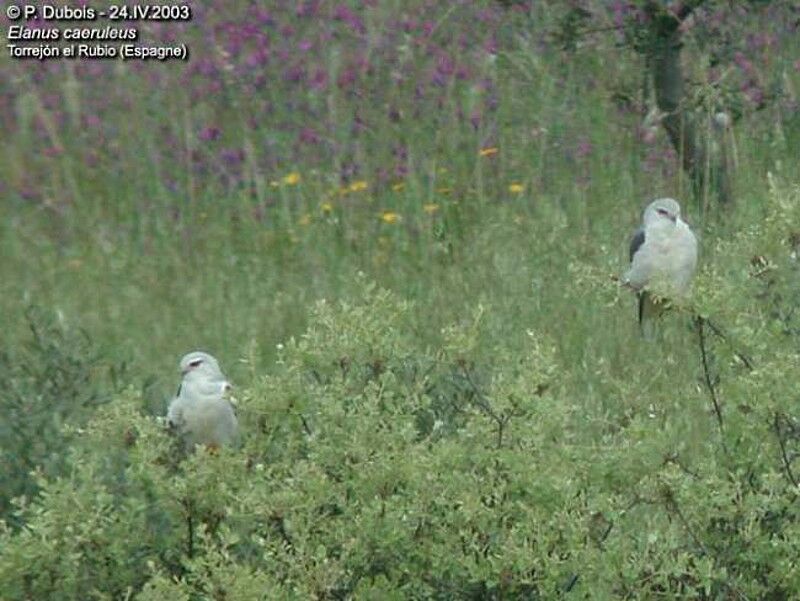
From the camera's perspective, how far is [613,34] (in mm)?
10664

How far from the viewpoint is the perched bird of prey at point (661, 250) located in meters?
6.94

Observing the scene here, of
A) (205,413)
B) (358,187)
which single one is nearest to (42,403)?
(205,413)

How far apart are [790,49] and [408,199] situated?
7.49ft

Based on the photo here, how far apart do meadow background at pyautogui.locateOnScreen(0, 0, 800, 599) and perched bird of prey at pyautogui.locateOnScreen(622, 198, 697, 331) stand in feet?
0.94

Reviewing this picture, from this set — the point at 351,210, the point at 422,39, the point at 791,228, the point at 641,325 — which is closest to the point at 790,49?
the point at 422,39

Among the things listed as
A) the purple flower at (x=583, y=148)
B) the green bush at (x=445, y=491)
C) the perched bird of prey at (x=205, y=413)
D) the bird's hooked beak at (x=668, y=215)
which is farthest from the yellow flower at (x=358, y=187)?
the green bush at (x=445, y=491)

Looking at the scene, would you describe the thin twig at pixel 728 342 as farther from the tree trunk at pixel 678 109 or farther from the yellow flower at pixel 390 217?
the yellow flower at pixel 390 217

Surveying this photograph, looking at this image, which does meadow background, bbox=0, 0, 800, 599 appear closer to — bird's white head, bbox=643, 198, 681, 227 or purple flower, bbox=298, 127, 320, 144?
purple flower, bbox=298, 127, 320, 144

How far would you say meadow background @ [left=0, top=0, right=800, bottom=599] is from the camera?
159 inches

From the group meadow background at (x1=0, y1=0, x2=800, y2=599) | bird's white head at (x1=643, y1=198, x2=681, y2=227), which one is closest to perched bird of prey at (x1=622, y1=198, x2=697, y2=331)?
bird's white head at (x1=643, y1=198, x2=681, y2=227)

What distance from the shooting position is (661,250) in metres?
6.98

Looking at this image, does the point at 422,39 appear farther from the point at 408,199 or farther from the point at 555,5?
the point at 408,199

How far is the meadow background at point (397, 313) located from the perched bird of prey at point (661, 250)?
0.29m

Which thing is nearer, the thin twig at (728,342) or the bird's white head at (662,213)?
the thin twig at (728,342)
